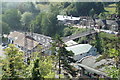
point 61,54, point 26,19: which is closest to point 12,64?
point 61,54

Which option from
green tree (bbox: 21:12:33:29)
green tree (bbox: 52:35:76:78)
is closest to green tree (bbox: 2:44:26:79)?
green tree (bbox: 52:35:76:78)

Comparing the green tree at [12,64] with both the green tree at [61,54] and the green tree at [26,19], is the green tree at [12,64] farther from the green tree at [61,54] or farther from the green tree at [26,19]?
the green tree at [26,19]

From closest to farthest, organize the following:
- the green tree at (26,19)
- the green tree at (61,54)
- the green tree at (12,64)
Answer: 1. the green tree at (12,64)
2. the green tree at (61,54)
3. the green tree at (26,19)

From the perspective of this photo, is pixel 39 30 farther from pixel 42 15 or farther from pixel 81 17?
pixel 81 17

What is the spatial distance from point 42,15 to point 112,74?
6.67 meters

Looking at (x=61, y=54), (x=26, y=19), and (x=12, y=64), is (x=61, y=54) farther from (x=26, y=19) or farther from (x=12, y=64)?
(x=26, y=19)

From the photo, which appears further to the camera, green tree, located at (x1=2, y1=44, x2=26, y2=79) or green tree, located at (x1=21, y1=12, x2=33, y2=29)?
green tree, located at (x1=21, y1=12, x2=33, y2=29)

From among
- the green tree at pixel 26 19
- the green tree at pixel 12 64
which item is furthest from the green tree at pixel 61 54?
the green tree at pixel 26 19

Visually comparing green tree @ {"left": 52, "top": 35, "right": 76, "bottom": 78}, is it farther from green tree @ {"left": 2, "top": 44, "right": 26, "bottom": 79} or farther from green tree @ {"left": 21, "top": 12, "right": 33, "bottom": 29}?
green tree @ {"left": 21, "top": 12, "right": 33, "bottom": 29}

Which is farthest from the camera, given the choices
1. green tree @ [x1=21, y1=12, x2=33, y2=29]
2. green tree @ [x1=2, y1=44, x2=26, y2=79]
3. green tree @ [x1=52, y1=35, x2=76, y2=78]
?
green tree @ [x1=21, y1=12, x2=33, y2=29]

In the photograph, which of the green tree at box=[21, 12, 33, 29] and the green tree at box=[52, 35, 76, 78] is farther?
the green tree at box=[21, 12, 33, 29]

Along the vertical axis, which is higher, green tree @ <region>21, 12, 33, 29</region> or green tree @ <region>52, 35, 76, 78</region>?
green tree @ <region>21, 12, 33, 29</region>

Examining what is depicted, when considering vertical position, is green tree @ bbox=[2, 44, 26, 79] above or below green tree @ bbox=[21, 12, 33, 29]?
below

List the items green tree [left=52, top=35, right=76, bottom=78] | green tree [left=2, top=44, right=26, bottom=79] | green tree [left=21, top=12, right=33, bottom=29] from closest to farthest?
green tree [left=2, top=44, right=26, bottom=79], green tree [left=52, top=35, right=76, bottom=78], green tree [left=21, top=12, right=33, bottom=29]
